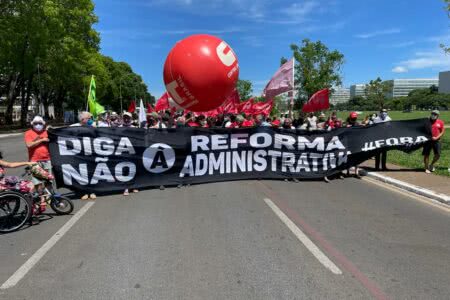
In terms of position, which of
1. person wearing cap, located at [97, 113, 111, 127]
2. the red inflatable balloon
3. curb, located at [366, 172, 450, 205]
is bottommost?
curb, located at [366, 172, 450, 205]

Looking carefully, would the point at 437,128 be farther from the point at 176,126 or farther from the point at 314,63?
the point at 314,63

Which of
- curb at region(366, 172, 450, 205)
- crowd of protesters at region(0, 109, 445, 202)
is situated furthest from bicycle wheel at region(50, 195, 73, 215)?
curb at region(366, 172, 450, 205)

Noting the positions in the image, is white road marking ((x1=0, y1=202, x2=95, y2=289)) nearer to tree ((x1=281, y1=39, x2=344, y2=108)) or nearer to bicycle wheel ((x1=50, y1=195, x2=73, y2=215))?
bicycle wheel ((x1=50, y1=195, x2=73, y2=215))

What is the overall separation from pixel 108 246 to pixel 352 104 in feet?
530

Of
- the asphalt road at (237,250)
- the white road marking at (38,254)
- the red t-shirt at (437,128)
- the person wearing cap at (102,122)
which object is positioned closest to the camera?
the asphalt road at (237,250)

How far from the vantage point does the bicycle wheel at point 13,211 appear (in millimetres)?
6152

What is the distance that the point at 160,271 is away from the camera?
4.56m

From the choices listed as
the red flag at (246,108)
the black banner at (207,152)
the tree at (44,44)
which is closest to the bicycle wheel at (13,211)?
the black banner at (207,152)

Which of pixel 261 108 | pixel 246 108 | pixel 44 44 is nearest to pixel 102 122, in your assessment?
pixel 261 108

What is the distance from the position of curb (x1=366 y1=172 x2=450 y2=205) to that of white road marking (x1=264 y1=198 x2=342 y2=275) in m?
3.53

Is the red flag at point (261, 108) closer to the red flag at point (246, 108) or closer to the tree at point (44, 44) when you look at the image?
the red flag at point (246, 108)

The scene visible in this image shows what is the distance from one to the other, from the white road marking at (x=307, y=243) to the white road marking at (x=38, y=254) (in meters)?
3.43

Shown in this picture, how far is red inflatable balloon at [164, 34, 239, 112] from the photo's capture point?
9898 mm

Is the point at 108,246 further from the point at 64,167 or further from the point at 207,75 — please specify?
the point at 207,75
